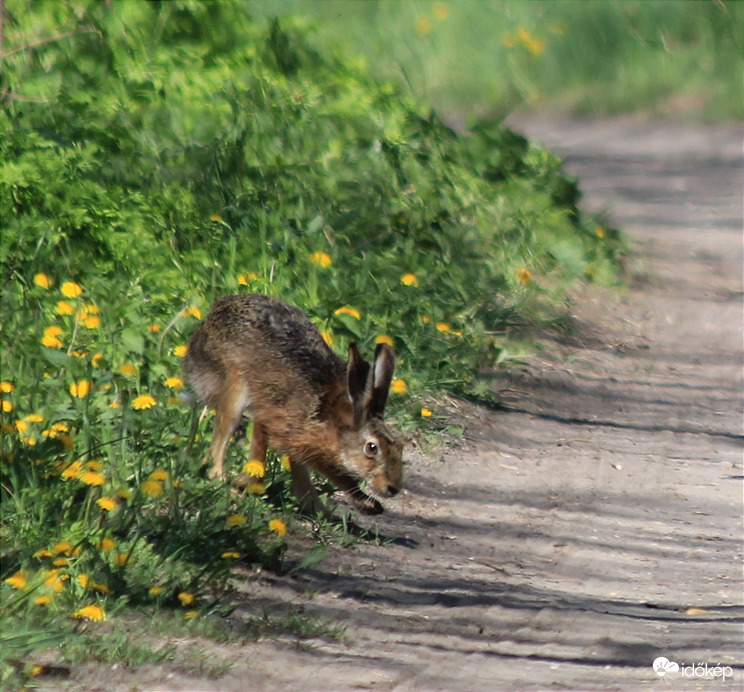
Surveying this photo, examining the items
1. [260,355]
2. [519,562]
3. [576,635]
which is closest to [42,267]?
[260,355]

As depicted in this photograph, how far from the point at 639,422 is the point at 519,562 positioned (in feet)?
6.35

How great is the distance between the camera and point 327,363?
552 cm

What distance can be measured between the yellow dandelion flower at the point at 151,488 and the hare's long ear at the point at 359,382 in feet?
3.18

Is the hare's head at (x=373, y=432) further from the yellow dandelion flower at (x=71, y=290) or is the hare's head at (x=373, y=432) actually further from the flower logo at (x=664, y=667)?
the yellow dandelion flower at (x=71, y=290)

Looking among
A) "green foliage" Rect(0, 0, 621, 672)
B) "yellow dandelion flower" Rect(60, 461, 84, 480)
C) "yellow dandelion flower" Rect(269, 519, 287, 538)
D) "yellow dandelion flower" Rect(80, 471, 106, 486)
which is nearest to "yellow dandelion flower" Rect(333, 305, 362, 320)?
"green foliage" Rect(0, 0, 621, 672)

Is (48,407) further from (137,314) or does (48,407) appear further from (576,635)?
(576,635)

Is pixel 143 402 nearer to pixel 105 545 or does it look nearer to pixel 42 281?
pixel 105 545

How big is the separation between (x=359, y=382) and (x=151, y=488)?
3.44 feet

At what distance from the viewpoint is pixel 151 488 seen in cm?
441

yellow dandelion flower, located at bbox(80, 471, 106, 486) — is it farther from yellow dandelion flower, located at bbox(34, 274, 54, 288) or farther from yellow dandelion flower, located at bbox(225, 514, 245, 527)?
yellow dandelion flower, located at bbox(34, 274, 54, 288)

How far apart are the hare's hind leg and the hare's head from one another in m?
0.55

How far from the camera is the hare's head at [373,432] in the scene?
509 cm

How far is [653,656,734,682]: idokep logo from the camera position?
4117 millimetres

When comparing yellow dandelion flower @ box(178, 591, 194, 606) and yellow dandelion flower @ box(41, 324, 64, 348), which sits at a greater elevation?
Answer: yellow dandelion flower @ box(41, 324, 64, 348)
